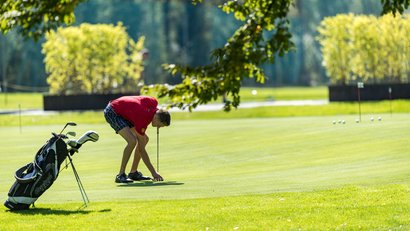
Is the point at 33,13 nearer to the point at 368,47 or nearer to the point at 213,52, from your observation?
the point at 213,52

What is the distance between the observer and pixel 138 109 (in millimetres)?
20312

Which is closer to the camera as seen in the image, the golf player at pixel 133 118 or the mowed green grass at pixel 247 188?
the mowed green grass at pixel 247 188

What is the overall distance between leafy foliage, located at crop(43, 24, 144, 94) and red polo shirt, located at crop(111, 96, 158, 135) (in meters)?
59.4

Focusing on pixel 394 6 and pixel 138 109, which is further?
pixel 138 109

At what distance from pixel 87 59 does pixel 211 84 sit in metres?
69.9

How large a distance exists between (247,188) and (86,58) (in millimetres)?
62802

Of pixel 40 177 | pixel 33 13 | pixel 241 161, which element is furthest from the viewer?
pixel 241 161

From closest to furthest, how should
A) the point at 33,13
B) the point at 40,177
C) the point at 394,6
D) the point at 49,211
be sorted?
1. the point at 33,13
2. the point at 394,6
3. the point at 49,211
4. the point at 40,177

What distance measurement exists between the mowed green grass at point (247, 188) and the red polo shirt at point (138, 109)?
3.85 ft

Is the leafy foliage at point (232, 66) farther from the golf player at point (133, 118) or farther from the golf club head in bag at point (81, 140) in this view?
the golf player at point (133, 118)

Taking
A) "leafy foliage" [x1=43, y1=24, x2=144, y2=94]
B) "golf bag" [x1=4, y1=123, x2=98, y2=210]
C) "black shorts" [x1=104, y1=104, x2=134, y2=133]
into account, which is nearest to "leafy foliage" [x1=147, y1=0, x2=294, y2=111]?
"golf bag" [x1=4, y1=123, x2=98, y2=210]

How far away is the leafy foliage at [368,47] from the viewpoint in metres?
76.5

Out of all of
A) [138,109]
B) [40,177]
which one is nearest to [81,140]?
[40,177]

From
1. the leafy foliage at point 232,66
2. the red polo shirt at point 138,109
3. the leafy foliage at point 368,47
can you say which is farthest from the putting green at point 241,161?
the leafy foliage at point 368,47
